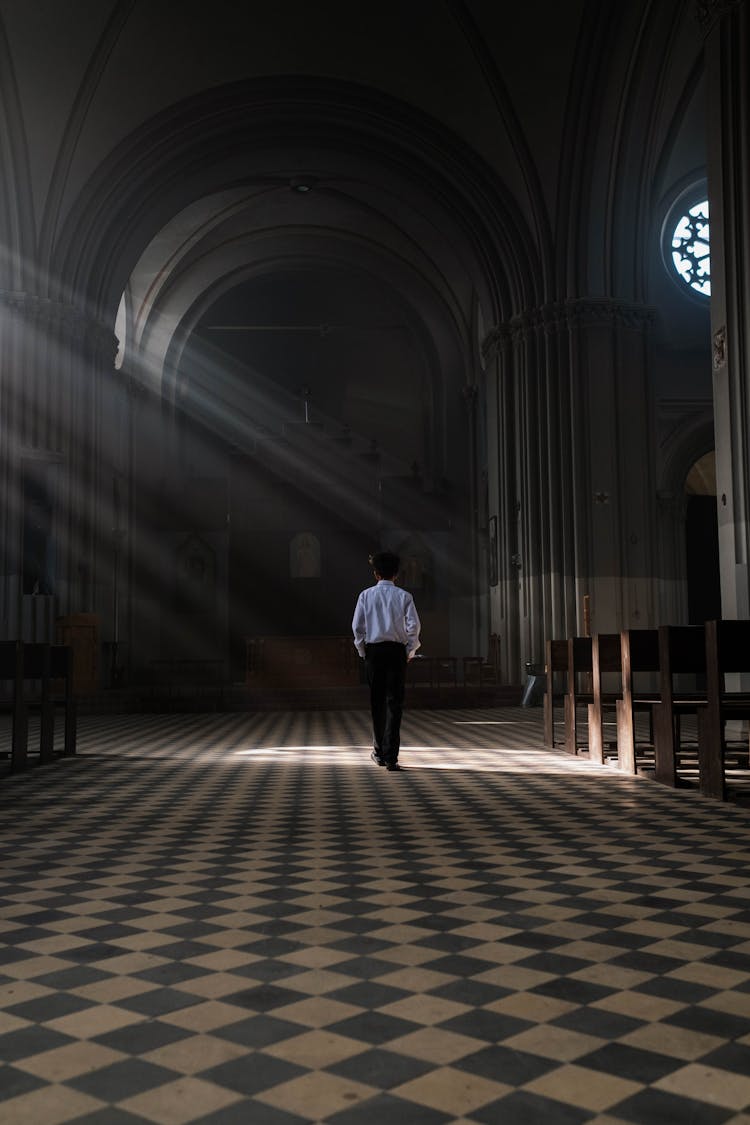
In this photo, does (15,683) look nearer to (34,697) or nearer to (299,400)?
(34,697)

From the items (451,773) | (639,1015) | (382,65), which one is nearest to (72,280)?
(382,65)

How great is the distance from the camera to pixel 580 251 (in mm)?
19891

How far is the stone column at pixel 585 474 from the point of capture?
19.3 meters

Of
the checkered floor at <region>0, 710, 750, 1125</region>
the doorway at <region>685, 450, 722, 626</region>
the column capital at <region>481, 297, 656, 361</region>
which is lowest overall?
the checkered floor at <region>0, 710, 750, 1125</region>

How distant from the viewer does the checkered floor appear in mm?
2254

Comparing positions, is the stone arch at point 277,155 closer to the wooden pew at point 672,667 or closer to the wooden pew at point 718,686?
the wooden pew at point 672,667

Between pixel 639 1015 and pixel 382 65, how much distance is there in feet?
64.4

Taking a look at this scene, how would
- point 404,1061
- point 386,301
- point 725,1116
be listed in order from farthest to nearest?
point 386,301 → point 404,1061 → point 725,1116

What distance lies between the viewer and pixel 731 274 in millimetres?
10977

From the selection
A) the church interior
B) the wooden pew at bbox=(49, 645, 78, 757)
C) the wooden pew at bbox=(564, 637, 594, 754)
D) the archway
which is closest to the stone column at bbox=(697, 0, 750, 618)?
the church interior

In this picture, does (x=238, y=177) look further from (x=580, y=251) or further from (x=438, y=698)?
(x=438, y=698)

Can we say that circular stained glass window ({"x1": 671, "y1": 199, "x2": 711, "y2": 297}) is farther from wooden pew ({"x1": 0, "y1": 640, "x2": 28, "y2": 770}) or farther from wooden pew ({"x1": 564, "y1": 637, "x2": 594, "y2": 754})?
wooden pew ({"x1": 0, "y1": 640, "x2": 28, "y2": 770})

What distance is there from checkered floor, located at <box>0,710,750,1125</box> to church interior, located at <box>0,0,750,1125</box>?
0.8 inches

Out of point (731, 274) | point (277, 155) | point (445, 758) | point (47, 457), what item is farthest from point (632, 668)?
point (277, 155)
